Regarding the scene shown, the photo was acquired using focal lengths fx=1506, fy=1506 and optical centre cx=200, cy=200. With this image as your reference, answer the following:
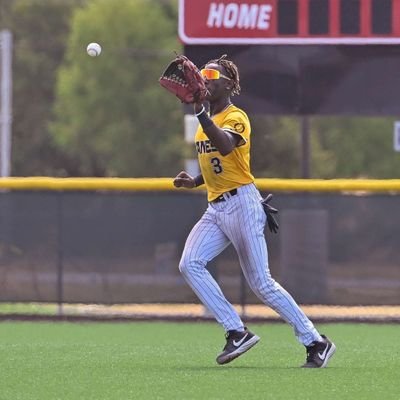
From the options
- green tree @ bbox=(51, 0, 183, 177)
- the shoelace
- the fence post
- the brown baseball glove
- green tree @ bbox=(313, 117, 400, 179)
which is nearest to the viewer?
the brown baseball glove

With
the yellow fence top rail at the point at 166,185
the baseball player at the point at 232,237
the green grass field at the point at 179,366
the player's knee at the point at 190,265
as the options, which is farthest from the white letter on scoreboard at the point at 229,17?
the player's knee at the point at 190,265

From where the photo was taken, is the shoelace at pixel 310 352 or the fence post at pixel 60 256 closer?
the shoelace at pixel 310 352

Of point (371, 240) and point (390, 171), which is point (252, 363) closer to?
point (371, 240)

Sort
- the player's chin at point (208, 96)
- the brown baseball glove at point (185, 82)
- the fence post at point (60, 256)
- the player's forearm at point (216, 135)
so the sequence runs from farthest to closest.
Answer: the fence post at point (60, 256)
the player's chin at point (208, 96)
the brown baseball glove at point (185, 82)
the player's forearm at point (216, 135)

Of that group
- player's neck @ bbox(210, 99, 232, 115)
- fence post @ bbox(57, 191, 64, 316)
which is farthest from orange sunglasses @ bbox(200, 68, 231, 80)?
fence post @ bbox(57, 191, 64, 316)

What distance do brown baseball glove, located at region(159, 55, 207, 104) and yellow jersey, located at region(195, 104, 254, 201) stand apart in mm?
258

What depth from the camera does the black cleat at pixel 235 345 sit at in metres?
8.62

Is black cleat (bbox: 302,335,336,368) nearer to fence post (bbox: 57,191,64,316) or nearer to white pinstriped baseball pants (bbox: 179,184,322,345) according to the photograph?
white pinstriped baseball pants (bbox: 179,184,322,345)

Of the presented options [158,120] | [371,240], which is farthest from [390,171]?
[371,240]

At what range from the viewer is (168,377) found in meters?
8.09

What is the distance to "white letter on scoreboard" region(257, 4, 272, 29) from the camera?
12.9 metres

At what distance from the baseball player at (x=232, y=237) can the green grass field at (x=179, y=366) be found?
0.60ft

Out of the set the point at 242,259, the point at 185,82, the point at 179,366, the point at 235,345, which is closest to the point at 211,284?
the point at 242,259

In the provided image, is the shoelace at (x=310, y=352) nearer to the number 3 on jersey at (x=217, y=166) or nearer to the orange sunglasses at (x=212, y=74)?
the number 3 on jersey at (x=217, y=166)
